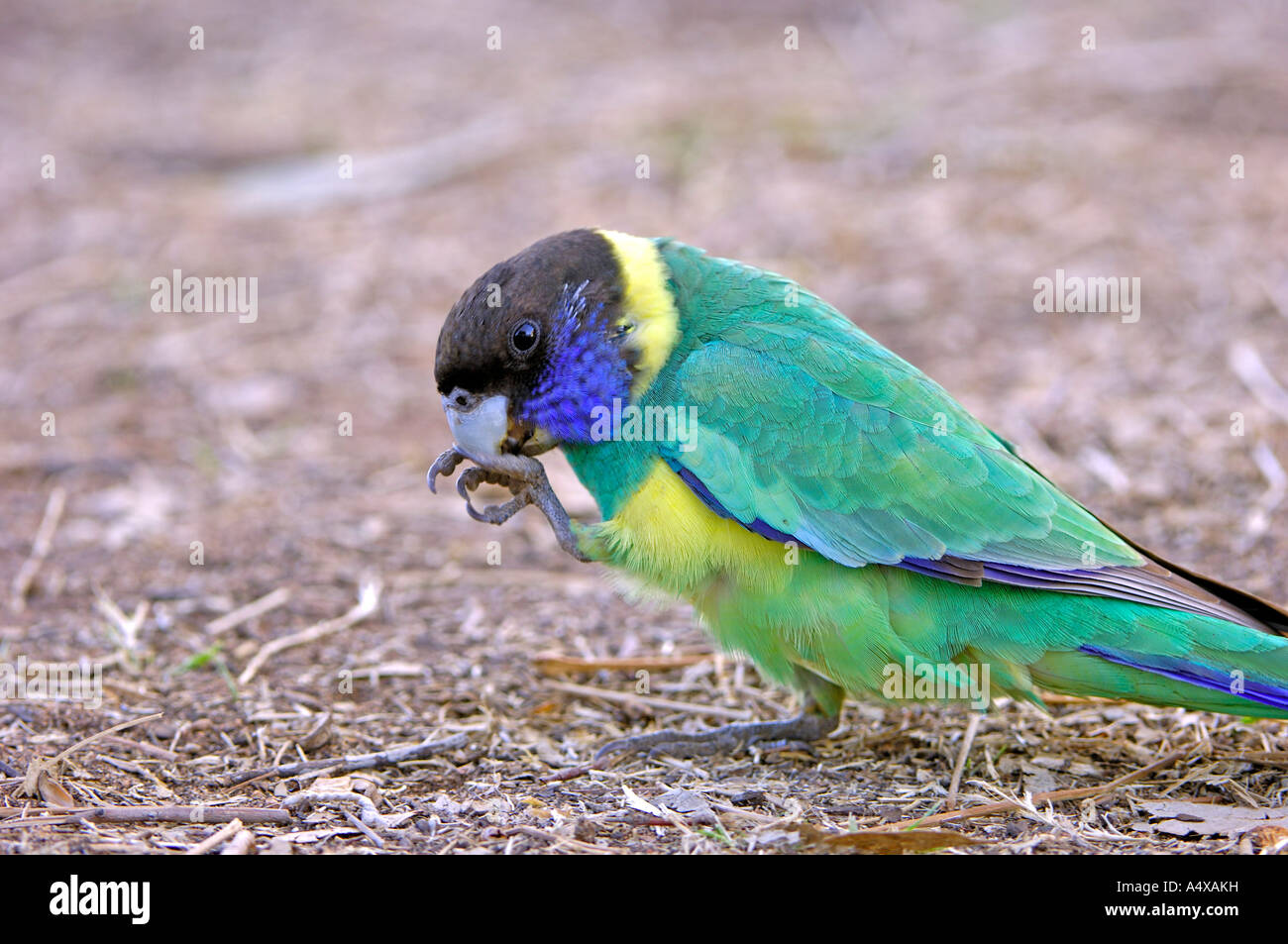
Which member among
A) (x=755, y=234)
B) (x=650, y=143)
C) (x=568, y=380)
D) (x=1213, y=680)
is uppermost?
(x=650, y=143)

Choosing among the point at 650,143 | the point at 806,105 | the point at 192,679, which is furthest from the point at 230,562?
the point at 806,105

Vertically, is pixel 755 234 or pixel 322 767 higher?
pixel 755 234

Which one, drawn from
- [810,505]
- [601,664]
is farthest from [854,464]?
[601,664]

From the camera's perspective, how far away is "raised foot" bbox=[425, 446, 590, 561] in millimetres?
4379

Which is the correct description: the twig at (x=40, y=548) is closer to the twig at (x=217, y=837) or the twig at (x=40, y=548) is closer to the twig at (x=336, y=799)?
the twig at (x=336, y=799)

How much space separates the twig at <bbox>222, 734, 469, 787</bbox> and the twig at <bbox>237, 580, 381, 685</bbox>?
0.82 m

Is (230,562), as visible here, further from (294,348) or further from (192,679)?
(294,348)

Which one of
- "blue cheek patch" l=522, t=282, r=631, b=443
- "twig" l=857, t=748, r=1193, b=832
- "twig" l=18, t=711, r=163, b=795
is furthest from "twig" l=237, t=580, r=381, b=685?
"twig" l=857, t=748, r=1193, b=832

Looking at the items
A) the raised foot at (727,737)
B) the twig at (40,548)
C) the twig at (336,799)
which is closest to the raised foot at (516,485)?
the raised foot at (727,737)

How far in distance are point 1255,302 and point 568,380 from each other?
5.42 metres

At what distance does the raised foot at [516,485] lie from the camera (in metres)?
4.38

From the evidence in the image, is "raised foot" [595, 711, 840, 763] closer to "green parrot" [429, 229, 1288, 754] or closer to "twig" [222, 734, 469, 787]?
"green parrot" [429, 229, 1288, 754]

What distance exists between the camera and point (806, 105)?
1124cm
